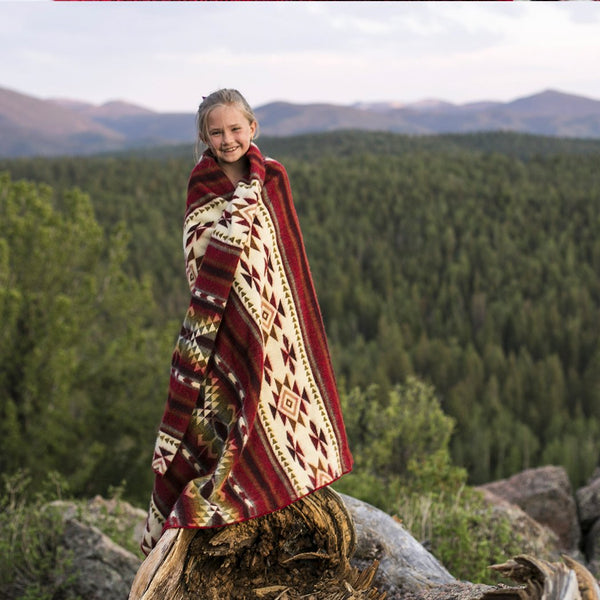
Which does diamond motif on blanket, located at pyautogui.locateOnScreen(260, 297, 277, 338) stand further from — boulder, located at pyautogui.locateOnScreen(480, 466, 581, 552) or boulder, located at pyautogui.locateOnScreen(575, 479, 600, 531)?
boulder, located at pyautogui.locateOnScreen(575, 479, 600, 531)

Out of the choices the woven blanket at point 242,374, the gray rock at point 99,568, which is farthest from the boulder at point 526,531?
the woven blanket at point 242,374

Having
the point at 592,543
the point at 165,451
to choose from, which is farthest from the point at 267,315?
the point at 592,543

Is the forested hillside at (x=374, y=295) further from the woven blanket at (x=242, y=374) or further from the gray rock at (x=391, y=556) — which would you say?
the woven blanket at (x=242, y=374)

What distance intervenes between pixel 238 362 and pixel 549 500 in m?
10.2

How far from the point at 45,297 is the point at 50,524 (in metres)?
8.23

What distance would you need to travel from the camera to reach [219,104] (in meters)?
2.97

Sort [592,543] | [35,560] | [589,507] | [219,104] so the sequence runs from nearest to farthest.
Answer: [219,104], [35,560], [592,543], [589,507]

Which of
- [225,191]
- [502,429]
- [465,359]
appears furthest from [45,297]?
[465,359]

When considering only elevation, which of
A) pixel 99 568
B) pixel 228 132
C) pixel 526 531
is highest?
pixel 228 132

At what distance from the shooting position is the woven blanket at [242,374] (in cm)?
298

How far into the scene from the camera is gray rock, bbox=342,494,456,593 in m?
3.80

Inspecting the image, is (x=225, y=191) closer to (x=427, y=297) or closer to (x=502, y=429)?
(x=502, y=429)

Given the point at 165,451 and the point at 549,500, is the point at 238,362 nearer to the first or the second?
the point at 165,451

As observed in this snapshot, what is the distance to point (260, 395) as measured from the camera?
3.08m
